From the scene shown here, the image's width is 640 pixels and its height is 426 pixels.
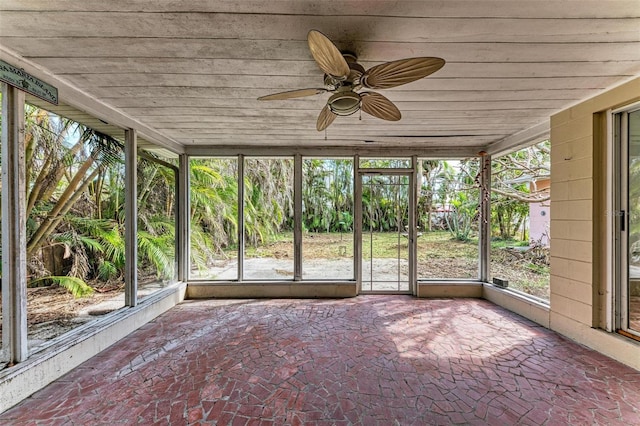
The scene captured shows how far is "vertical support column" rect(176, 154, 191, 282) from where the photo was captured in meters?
4.24

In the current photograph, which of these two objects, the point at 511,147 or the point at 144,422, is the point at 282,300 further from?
the point at 511,147

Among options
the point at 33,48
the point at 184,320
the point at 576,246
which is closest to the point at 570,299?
the point at 576,246

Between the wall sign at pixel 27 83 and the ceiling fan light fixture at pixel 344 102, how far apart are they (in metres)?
2.21

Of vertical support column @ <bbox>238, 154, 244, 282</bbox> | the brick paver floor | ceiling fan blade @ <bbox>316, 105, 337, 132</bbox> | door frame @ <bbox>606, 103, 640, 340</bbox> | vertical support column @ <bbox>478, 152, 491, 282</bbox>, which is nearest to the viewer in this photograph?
A: the brick paver floor

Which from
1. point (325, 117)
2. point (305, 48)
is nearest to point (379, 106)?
point (325, 117)

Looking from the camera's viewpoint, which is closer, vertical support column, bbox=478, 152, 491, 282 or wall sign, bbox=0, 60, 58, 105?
wall sign, bbox=0, 60, 58, 105

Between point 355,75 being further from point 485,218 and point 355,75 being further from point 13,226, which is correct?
point 485,218

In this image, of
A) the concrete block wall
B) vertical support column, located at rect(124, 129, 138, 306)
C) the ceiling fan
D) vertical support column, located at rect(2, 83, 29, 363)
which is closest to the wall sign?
vertical support column, located at rect(2, 83, 29, 363)

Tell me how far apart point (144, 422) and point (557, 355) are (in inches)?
133

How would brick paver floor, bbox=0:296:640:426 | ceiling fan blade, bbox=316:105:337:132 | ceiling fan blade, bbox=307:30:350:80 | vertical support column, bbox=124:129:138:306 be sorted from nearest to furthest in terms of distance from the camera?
ceiling fan blade, bbox=307:30:350:80 < brick paver floor, bbox=0:296:640:426 < ceiling fan blade, bbox=316:105:337:132 < vertical support column, bbox=124:129:138:306

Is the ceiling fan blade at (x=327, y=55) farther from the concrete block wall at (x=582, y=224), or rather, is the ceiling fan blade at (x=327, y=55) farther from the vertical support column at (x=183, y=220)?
the vertical support column at (x=183, y=220)

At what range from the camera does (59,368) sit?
2.15 m

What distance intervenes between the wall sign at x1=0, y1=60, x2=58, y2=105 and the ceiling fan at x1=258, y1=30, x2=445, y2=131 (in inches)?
70.9

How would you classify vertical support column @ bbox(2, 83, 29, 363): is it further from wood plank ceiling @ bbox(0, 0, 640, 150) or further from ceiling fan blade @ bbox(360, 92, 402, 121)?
ceiling fan blade @ bbox(360, 92, 402, 121)
